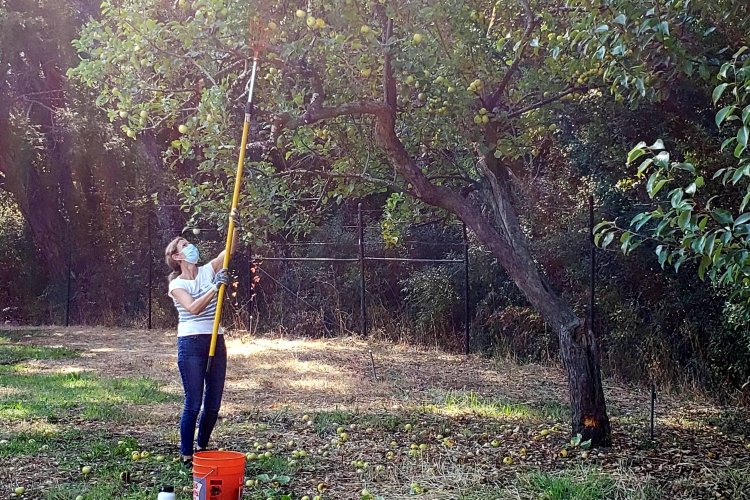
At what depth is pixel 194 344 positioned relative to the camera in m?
4.84

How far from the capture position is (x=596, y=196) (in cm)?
908

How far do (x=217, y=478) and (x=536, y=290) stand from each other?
9.09 feet

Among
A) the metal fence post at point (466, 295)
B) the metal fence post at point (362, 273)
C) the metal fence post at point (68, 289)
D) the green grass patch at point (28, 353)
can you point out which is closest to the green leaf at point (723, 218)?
the metal fence post at point (466, 295)

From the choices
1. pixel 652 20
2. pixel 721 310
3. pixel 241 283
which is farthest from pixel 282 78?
pixel 241 283

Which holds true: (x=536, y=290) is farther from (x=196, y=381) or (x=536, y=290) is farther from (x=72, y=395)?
(x=72, y=395)

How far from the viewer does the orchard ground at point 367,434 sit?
4488mm

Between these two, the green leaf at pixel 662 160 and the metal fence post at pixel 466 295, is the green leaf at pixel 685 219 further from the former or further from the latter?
the metal fence post at pixel 466 295

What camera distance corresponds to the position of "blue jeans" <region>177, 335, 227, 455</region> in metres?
4.84

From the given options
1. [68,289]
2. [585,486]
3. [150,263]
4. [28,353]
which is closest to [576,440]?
[585,486]

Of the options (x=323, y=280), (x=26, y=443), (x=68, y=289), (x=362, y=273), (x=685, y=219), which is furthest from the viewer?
(x=68, y=289)

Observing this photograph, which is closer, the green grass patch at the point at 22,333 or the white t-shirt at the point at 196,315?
the white t-shirt at the point at 196,315

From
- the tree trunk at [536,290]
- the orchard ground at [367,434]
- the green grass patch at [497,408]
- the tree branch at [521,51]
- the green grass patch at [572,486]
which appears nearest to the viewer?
the green grass patch at [572,486]

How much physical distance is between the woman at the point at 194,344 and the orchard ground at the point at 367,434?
12.1 inches

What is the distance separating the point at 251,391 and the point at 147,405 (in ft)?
3.69
